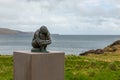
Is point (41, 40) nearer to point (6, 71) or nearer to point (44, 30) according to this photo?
point (44, 30)

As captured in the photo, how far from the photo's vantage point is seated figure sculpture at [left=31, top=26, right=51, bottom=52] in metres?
13.1

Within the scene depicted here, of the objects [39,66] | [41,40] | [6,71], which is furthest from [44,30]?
[6,71]

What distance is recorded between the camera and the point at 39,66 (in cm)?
1257

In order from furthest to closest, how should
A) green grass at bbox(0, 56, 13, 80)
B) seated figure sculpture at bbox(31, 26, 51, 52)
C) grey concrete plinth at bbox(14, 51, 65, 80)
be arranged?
green grass at bbox(0, 56, 13, 80) < seated figure sculpture at bbox(31, 26, 51, 52) < grey concrete plinth at bbox(14, 51, 65, 80)

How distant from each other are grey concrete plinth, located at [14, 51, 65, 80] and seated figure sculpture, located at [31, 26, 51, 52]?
52cm

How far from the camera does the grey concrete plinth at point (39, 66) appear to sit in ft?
40.9

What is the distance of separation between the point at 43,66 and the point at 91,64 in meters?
12.5

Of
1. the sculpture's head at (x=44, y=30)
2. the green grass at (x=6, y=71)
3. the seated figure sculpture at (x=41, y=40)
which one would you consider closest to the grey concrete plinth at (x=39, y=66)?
the seated figure sculpture at (x=41, y=40)

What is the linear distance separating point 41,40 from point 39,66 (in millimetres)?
1122

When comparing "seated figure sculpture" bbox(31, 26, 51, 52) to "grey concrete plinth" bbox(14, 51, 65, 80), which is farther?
"seated figure sculpture" bbox(31, 26, 51, 52)

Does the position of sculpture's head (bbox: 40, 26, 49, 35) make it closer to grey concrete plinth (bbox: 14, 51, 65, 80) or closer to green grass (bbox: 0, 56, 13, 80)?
grey concrete plinth (bbox: 14, 51, 65, 80)

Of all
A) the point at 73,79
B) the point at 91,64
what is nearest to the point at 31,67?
the point at 73,79

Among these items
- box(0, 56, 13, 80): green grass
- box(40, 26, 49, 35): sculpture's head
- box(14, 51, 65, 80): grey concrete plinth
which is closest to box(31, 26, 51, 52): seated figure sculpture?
box(40, 26, 49, 35): sculpture's head

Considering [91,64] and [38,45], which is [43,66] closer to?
[38,45]
